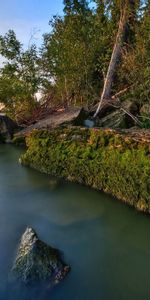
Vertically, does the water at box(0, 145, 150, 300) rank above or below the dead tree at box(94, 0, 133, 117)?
below

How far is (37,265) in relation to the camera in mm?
3316

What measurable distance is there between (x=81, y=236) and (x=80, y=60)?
8262 mm

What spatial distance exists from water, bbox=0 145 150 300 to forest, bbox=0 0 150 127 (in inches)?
210

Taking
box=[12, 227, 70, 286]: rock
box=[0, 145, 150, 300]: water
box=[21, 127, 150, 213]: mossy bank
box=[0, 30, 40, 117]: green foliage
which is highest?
box=[0, 30, 40, 117]: green foliage

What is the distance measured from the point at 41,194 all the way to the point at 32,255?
2.57 meters

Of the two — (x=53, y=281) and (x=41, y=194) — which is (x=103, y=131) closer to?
(x=41, y=194)

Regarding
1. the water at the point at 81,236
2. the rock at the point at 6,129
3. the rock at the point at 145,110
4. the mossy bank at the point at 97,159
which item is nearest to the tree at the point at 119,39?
the rock at the point at 145,110

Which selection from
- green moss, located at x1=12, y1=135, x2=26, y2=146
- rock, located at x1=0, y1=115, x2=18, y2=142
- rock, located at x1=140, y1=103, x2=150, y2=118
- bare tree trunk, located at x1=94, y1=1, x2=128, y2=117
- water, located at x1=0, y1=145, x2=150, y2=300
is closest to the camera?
water, located at x1=0, y1=145, x2=150, y2=300

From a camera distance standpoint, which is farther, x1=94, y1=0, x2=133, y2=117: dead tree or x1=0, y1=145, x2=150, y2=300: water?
x1=94, y1=0, x2=133, y2=117: dead tree

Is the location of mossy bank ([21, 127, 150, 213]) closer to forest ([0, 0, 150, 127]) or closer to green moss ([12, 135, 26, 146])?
green moss ([12, 135, 26, 146])

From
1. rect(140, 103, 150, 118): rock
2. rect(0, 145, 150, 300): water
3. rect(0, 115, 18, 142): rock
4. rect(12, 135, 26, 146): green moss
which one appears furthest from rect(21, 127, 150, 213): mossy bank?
rect(0, 115, 18, 142): rock

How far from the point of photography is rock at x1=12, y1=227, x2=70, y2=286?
325cm

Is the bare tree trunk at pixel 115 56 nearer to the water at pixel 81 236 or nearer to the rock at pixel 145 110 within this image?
the rock at pixel 145 110

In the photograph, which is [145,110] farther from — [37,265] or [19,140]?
[37,265]
